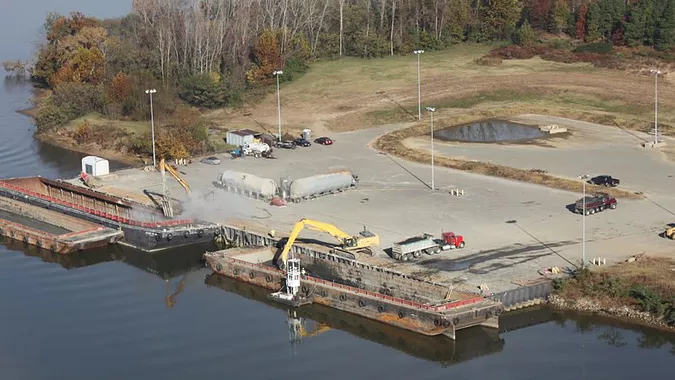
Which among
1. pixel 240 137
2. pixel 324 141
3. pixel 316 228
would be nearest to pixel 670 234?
pixel 316 228

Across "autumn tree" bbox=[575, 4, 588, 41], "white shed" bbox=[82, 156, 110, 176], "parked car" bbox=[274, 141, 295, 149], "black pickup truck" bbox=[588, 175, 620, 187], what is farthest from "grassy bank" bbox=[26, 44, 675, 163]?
"black pickup truck" bbox=[588, 175, 620, 187]

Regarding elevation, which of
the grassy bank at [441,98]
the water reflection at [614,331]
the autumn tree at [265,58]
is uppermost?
the autumn tree at [265,58]

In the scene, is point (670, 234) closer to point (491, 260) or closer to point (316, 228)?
point (491, 260)

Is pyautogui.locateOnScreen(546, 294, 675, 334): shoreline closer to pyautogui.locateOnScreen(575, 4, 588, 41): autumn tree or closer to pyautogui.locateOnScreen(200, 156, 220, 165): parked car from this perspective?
pyautogui.locateOnScreen(200, 156, 220, 165): parked car

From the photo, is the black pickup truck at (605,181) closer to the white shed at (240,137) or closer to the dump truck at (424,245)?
the dump truck at (424,245)

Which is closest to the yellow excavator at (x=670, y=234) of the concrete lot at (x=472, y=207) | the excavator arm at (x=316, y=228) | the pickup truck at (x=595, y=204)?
the concrete lot at (x=472, y=207)
